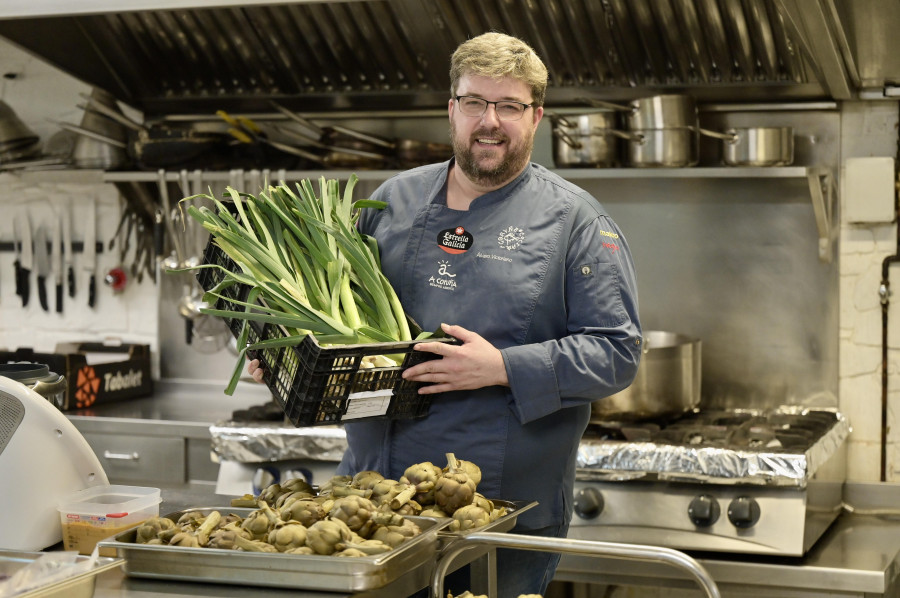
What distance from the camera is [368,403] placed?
189 centimetres

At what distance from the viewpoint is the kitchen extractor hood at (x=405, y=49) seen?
10.7 feet

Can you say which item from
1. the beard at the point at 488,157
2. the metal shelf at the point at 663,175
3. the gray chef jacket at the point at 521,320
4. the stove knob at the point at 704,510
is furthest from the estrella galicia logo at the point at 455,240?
the stove knob at the point at 704,510

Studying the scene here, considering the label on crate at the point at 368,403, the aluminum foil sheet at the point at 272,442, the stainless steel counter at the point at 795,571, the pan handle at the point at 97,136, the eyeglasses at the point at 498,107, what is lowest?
the stainless steel counter at the point at 795,571

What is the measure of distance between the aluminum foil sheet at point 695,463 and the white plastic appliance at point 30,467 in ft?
4.92

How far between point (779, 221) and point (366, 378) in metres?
2.15

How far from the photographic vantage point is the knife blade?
4270 mm

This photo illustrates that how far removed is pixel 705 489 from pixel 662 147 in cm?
106

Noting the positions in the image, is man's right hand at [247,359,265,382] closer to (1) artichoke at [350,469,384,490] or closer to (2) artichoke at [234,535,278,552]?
(1) artichoke at [350,469,384,490]

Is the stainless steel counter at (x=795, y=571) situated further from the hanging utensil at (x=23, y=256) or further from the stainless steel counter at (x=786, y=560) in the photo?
the hanging utensil at (x=23, y=256)

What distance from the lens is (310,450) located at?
10.5ft

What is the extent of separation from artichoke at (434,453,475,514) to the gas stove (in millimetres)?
1274

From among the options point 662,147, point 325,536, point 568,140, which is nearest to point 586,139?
point 568,140

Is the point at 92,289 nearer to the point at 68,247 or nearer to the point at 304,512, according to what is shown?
the point at 68,247

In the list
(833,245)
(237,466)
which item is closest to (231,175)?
(237,466)
